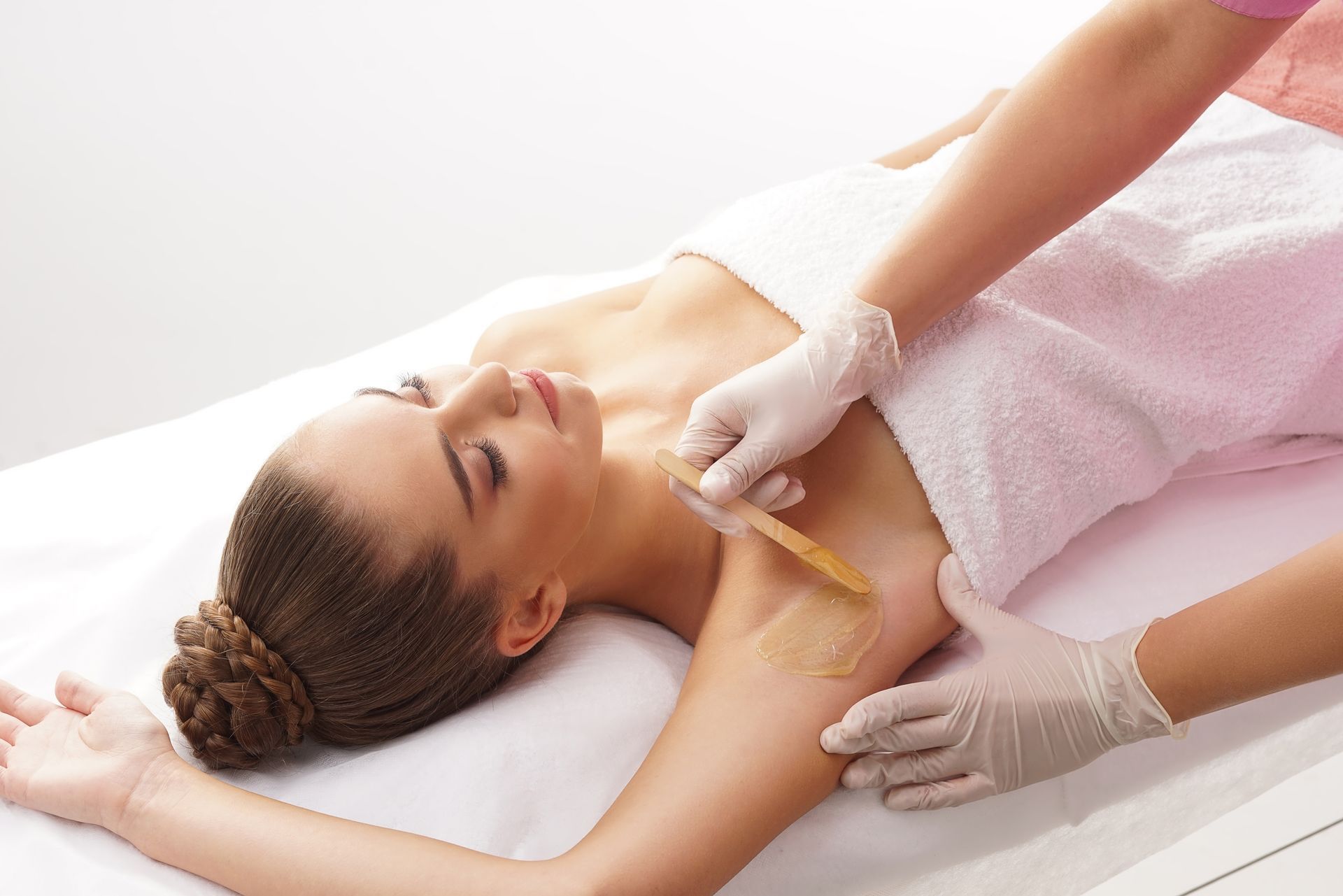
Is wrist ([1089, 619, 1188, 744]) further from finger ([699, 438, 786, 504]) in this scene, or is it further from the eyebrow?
the eyebrow

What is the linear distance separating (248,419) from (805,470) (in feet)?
3.32

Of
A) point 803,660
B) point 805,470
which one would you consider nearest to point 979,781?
point 803,660

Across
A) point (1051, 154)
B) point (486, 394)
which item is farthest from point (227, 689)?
point (1051, 154)

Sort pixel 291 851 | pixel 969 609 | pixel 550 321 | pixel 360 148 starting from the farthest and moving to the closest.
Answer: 1. pixel 360 148
2. pixel 550 321
3. pixel 969 609
4. pixel 291 851

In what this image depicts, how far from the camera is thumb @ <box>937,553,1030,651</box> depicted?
1313 mm

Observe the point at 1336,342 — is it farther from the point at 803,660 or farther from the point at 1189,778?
the point at 803,660

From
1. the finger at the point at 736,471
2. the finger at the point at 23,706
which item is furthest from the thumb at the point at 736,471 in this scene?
the finger at the point at 23,706

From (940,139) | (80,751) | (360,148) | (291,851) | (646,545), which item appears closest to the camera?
Result: (291,851)

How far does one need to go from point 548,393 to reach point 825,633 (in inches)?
18.5

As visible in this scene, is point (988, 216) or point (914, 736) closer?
point (914, 736)

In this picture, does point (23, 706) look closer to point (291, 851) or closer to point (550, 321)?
point (291, 851)

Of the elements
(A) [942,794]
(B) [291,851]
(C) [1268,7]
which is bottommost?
(A) [942,794]

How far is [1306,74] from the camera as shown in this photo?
178 centimetres

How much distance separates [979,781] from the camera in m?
1.27
